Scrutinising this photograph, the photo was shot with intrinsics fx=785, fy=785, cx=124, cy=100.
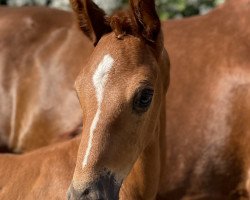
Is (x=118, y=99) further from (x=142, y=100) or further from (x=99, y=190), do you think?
(x=99, y=190)

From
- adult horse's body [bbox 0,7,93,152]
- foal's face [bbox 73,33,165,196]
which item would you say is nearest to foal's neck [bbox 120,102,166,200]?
foal's face [bbox 73,33,165,196]

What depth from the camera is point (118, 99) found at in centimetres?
356

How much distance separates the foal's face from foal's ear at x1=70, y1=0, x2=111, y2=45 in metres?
0.21

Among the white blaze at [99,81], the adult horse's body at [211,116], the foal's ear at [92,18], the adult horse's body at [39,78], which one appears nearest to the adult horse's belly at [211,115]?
the adult horse's body at [211,116]

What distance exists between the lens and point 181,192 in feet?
15.7

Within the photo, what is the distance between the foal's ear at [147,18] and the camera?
12.5 ft

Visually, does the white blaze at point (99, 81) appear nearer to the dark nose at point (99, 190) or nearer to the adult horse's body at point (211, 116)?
the dark nose at point (99, 190)

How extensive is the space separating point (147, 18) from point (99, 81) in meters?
0.45

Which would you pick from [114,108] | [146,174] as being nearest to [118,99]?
[114,108]

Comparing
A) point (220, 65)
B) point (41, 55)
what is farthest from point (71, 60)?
point (220, 65)

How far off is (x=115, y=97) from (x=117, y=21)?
1.46 feet

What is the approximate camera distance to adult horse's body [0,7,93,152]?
17.7ft

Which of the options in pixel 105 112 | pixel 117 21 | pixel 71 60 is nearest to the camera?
pixel 105 112

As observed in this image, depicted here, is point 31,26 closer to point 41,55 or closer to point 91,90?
point 41,55
